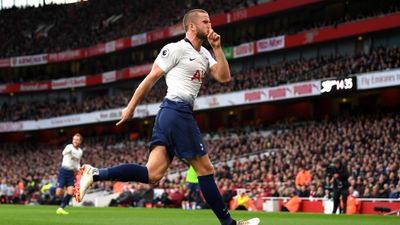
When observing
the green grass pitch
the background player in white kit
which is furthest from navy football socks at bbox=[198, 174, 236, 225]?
the background player in white kit

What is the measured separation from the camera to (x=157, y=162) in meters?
9.01

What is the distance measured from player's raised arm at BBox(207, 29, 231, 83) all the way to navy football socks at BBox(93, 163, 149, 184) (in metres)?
1.48

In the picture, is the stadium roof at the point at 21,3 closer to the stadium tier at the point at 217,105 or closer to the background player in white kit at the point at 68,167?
the stadium tier at the point at 217,105

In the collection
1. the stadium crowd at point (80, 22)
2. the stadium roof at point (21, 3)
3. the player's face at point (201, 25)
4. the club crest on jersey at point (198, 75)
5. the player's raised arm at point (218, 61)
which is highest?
the stadium roof at point (21, 3)

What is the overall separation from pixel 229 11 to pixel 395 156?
3197cm

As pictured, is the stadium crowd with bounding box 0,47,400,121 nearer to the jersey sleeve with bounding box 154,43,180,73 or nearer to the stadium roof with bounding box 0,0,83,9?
the stadium roof with bounding box 0,0,83,9

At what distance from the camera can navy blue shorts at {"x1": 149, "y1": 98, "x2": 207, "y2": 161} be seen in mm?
8859

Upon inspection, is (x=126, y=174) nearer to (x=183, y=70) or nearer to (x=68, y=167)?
(x=183, y=70)

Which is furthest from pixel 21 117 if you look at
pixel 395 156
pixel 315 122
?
pixel 395 156

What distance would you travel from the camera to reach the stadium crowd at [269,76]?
143 ft

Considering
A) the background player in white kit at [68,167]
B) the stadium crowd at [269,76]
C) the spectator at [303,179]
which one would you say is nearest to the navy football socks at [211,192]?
the background player in white kit at [68,167]

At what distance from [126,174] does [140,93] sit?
109 centimetres

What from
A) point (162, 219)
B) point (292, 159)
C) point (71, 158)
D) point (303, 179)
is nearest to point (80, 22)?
point (292, 159)

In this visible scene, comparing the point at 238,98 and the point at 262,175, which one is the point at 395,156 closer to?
the point at 262,175
